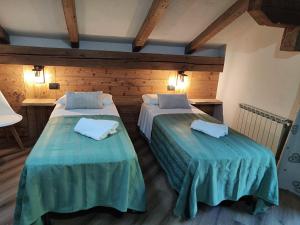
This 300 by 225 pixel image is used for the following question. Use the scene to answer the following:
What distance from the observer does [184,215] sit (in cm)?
189

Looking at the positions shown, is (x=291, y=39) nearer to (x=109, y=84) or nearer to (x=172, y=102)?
(x=172, y=102)

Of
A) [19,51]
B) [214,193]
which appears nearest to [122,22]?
[19,51]

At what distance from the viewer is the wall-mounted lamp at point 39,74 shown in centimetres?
290

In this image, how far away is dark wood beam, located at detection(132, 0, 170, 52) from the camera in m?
1.97

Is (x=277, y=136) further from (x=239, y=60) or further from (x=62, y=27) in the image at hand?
(x=62, y=27)

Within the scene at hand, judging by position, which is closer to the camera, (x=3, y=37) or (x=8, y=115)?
(x=3, y=37)

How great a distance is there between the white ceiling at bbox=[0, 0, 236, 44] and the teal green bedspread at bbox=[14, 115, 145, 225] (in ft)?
4.45

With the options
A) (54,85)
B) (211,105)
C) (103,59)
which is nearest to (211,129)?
(211,105)

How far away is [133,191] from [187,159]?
0.52 metres

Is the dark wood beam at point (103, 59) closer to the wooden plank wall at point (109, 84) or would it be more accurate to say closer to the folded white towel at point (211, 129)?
the wooden plank wall at point (109, 84)

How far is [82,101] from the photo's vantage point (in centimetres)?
284

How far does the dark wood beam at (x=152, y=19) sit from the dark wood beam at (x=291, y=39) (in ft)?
4.01

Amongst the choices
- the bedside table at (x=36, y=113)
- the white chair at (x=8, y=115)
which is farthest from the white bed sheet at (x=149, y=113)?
the white chair at (x=8, y=115)

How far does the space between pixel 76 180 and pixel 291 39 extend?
2316mm
